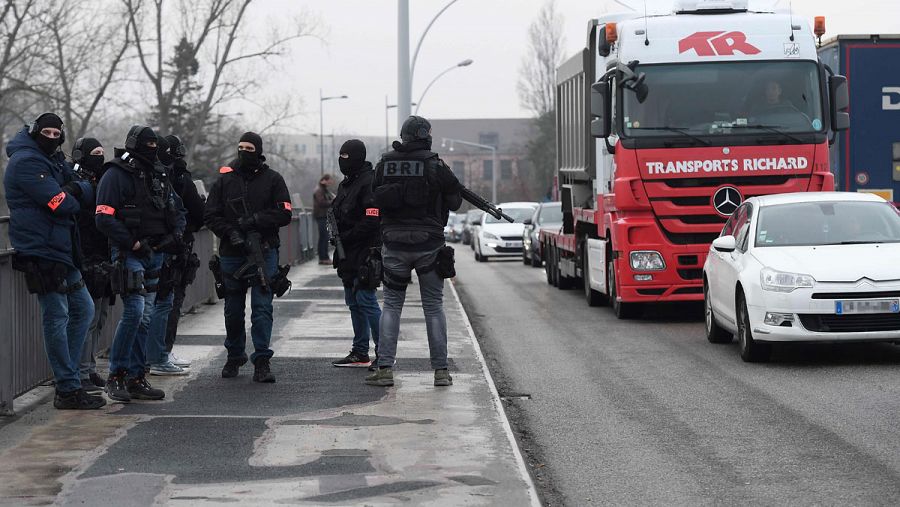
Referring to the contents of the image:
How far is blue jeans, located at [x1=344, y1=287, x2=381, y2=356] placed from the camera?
11688mm

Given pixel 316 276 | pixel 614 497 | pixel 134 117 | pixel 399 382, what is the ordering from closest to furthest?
pixel 614 497 → pixel 399 382 → pixel 316 276 → pixel 134 117

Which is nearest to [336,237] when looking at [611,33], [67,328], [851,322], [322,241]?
[67,328]

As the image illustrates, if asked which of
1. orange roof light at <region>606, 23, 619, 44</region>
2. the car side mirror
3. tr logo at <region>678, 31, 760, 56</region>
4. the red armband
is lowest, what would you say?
the car side mirror

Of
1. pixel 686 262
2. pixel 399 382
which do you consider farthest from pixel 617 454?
pixel 686 262

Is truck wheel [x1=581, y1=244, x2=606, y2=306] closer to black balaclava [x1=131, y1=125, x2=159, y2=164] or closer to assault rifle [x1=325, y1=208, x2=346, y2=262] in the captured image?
assault rifle [x1=325, y1=208, x2=346, y2=262]

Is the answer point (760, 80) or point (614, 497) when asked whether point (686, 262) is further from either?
point (614, 497)

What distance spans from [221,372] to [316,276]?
15.4 metres

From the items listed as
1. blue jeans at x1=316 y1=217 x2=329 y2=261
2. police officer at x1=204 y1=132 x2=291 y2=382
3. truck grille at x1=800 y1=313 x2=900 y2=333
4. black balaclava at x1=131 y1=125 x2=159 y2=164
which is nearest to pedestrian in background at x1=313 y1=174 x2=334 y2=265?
blue jeans at x1=316 y1=217 x2=329 y2=261

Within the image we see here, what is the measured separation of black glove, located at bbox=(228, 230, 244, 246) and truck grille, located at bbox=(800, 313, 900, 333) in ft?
15.2

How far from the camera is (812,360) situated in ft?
40.2

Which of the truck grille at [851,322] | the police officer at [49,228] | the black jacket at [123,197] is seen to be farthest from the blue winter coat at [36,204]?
the truck grille at [851,322]

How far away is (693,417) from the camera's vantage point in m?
9.25

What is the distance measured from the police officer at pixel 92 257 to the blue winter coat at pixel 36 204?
601 mm

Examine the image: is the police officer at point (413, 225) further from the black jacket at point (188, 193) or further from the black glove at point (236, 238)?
the black jacket at point (188, 193)
